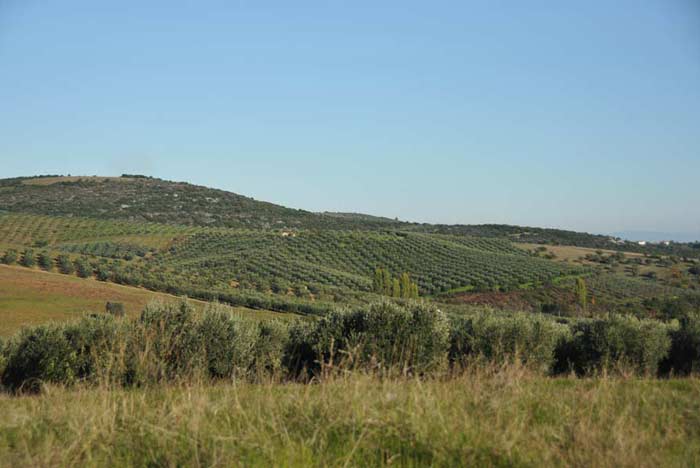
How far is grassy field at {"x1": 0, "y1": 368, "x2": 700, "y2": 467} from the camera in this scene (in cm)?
441

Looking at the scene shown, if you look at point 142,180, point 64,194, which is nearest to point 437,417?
point 64,194

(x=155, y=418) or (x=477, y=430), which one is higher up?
(x=477, y=430)

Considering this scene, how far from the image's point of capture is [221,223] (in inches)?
4643

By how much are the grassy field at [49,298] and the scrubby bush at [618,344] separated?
58.1 ft

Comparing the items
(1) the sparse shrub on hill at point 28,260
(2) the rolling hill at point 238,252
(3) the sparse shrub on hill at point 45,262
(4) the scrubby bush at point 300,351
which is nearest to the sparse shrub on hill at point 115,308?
(2) the rolling hill at point 238,252

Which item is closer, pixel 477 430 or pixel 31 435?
pixel 477 430

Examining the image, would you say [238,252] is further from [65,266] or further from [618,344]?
[618,344]

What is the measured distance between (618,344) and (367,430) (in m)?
11.7

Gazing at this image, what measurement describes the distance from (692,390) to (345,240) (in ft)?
279

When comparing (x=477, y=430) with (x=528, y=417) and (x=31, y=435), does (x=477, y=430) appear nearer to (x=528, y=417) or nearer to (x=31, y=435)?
(x=528, y=417)

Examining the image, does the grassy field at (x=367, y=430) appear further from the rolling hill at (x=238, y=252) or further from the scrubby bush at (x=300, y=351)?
the rolling hill at (x=238, y=252)


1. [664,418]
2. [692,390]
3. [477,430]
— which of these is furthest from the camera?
[692,390]

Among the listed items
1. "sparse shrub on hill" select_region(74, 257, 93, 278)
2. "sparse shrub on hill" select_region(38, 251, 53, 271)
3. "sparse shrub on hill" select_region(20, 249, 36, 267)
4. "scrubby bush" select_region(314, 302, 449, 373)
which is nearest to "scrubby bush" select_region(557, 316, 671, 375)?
"scrubby bush" select_region(314, 302, 449, 373)

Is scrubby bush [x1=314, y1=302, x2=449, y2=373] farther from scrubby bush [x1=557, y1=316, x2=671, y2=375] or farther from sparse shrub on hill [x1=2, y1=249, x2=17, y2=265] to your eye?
sparse shrub on hill [x1=2, y1=249, x2=17, y2=265]
